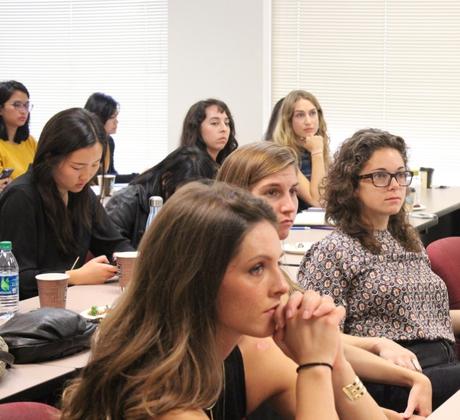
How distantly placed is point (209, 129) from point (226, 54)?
6.08 ft

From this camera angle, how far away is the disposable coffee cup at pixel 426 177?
5641 millimetres

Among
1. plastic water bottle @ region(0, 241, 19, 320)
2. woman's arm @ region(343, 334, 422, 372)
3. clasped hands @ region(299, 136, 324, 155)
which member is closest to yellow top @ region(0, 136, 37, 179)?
clasped hands @ region(299, 136, 324, 155)

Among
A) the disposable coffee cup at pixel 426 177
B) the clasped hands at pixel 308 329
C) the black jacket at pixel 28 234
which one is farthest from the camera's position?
the disposable coffee cup at pixel 426 177

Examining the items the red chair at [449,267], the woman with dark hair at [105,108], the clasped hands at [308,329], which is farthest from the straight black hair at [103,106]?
the clasped hands at [308,329]

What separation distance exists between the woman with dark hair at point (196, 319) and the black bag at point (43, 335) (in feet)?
2.61

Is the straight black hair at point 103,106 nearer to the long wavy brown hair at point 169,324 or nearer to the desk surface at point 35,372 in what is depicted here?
the desk surface at point 35,372

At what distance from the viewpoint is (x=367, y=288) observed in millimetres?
2502

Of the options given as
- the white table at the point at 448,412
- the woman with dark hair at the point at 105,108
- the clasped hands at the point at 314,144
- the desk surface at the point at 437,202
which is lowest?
the white table at the point at 448,412

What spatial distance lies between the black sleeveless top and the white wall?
4847 millimetres

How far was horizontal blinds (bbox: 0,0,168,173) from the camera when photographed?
6.81 meters

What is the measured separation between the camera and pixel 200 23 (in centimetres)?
639

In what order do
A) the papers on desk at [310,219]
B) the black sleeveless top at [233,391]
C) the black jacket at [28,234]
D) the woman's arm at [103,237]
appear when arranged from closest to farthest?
the black sleeveless top at [233,391] → the black jacket at [28,234] → the woman's arm at [103,237] → the papers on desk at [310,219]

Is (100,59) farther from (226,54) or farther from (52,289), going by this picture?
(52,289)

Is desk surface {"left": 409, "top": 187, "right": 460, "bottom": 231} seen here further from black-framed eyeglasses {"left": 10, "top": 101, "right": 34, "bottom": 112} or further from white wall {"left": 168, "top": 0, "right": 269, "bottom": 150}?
black-framed eyeglasses {"left": 10, "top": 101, "right": 34, "bottom": 112}
